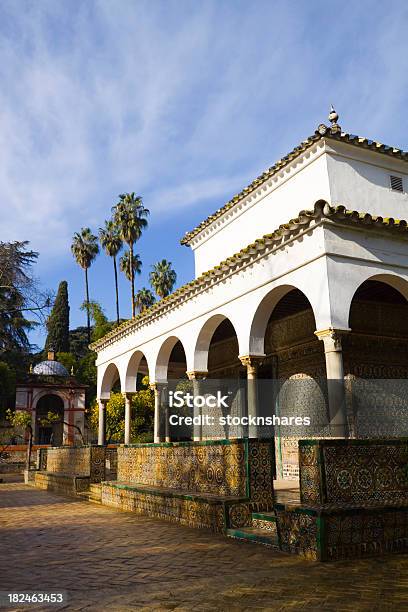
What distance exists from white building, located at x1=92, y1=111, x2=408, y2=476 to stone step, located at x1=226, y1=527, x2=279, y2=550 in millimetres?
2415

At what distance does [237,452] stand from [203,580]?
2.53m

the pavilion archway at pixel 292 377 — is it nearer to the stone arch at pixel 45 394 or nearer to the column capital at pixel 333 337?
the column capital at pixel 333 337

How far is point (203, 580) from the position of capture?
458cm

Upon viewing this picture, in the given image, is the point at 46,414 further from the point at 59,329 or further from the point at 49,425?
the point at 59,329

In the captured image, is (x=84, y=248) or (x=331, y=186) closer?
(x=331, y=186)

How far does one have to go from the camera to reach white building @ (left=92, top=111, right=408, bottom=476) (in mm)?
8977

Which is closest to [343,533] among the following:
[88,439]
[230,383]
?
[230,383]

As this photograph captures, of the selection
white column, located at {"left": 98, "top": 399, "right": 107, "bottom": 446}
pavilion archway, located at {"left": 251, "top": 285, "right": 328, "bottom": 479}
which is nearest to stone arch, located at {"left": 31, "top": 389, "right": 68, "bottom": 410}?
white column, located at {"left": 98, "top": 399, "right": 107, "bottom": 446}

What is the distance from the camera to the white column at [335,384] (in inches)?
328

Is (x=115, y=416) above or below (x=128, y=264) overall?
below

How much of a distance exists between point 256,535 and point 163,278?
41.8 meters

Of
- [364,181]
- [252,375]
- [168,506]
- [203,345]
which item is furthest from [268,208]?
[168,506]

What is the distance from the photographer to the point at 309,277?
30.2ft

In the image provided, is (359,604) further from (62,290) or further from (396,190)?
(62,290)
